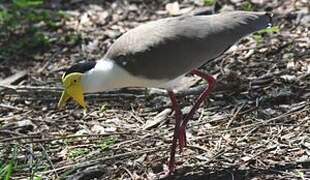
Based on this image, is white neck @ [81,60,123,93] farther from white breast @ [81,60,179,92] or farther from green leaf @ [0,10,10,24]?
green leaf @ [0,10,10,24]

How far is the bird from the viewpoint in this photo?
4.62 meters

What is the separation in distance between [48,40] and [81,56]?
49 cm

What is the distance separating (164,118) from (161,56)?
0.85 meters

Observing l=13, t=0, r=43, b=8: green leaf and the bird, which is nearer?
the bird

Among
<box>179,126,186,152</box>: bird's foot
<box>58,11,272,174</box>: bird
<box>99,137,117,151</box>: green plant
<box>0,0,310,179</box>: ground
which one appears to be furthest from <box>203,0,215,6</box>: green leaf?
<box>179,126,186,152</box>: bird's foot

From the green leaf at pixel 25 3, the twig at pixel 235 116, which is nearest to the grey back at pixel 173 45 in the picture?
the twig at pixel 235 116

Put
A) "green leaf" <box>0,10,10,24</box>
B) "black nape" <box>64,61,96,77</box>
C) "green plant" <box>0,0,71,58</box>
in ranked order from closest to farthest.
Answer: "black nape" <box>64,61,96,77</box>
"green plant" <box>0,0,71,58</box>
"green leaf" <box>0,10,10,24</box>

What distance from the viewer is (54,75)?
6.36 meters

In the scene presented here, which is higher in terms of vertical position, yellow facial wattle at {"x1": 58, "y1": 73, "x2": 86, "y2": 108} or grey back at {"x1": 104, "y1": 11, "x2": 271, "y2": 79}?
grey back at {"x1": 104, "y1": 11, "x2": 271, "y2": 79}

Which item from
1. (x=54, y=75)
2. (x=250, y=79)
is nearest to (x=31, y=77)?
(x=54, y=75)

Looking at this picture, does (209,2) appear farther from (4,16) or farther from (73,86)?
(73,86)

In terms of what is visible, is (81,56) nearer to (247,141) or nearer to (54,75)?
(54,75)

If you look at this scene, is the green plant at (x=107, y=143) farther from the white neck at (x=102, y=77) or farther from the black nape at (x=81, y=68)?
the black nape at (x=81, y=68)

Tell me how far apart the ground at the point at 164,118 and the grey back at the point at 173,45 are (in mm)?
587
